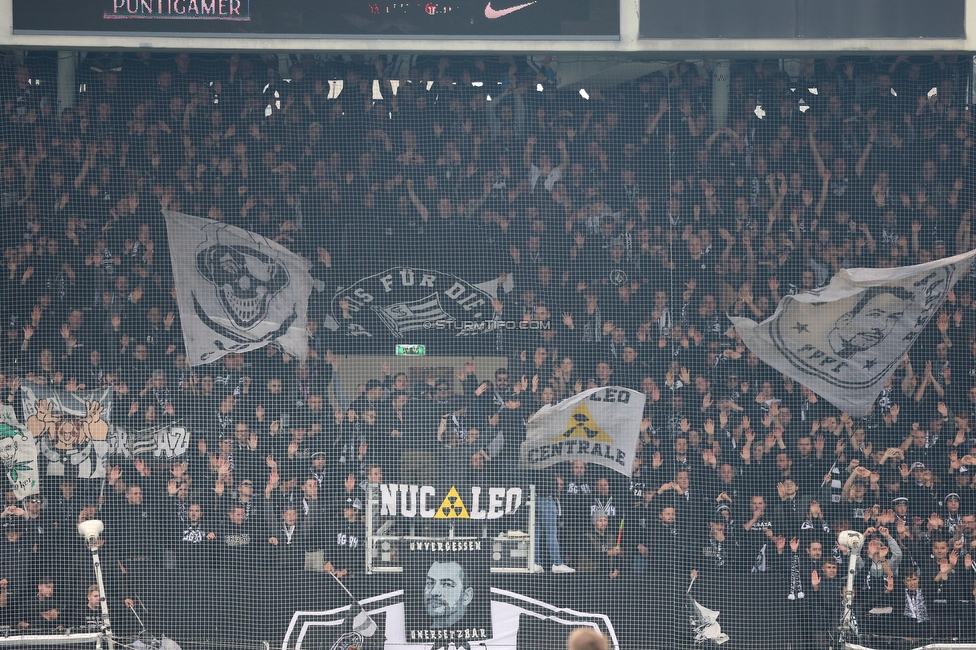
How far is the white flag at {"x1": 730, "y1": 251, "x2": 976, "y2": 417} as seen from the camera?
8.91 metres

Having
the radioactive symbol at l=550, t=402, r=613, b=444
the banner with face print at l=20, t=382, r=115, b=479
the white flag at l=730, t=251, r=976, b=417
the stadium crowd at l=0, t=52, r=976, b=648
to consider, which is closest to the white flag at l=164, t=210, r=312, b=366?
the stadium crowd at l=0, t=52, r=976, b=648

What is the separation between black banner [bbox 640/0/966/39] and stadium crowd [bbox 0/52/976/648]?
0.57m

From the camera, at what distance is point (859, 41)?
880cm

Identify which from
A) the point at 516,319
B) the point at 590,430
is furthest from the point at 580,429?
the point at 516,319

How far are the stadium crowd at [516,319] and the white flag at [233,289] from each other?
15 centimetres

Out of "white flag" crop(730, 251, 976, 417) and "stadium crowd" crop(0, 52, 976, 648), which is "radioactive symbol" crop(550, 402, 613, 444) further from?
"white flag" crop(730, 251, 976, 417)

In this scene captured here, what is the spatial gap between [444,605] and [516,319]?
8.83ft

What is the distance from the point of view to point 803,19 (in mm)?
8805

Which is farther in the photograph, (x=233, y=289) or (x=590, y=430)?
(x=233, y=289)

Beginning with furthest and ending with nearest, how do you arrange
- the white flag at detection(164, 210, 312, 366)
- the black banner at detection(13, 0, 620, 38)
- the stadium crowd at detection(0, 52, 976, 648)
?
the white flag at detection(164, 210, 312, 366) → the stadium crowd at detection(0, 52, 976, 648) → the black banner at detection(13, 0, 620, 38)

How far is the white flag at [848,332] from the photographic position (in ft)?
29.2

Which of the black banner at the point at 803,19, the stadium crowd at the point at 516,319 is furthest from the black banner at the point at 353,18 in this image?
the stadium crowd at the point at 516,319

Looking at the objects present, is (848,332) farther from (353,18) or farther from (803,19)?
(353,18)

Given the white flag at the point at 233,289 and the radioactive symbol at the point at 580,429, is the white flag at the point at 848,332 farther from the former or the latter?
the white flag at the point at 233,289
